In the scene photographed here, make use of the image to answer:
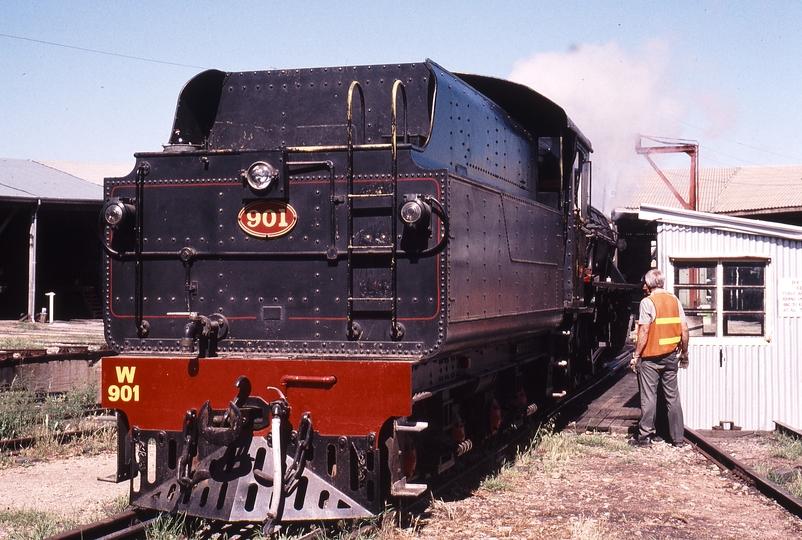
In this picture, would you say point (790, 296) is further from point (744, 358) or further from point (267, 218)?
point (267, 218)

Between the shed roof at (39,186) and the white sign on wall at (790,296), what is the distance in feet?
63.5

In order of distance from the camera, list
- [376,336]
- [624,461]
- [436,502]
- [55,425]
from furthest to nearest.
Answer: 1. [55,425]
2. [624,461]
3. [436,502]
4. [376,336]

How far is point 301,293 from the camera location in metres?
5.73

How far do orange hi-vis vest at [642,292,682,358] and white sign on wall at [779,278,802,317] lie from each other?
1362 millimetres

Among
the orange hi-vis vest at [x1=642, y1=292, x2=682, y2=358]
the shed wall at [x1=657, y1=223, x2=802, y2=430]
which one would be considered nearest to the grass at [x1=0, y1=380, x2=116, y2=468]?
the orange hi-vis vest at [x1=642, y1=292, x2=682, y2=358]

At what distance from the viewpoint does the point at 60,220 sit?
96.6ft

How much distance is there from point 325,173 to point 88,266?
1054 inches

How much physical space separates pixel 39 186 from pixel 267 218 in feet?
76.5

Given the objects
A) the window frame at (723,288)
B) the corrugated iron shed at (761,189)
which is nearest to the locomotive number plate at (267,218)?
the window frame at (723,288)

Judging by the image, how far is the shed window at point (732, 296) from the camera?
9422 millimetres

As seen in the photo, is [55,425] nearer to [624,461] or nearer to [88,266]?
[624,461]

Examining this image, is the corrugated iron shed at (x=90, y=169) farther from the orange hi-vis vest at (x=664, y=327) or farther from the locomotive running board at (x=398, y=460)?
the locomotive running board at (x=398, y=460)

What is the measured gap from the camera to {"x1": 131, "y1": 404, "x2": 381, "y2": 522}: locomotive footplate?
5.16 m

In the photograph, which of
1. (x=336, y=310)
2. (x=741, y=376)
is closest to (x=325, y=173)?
(x=336, y=310)
